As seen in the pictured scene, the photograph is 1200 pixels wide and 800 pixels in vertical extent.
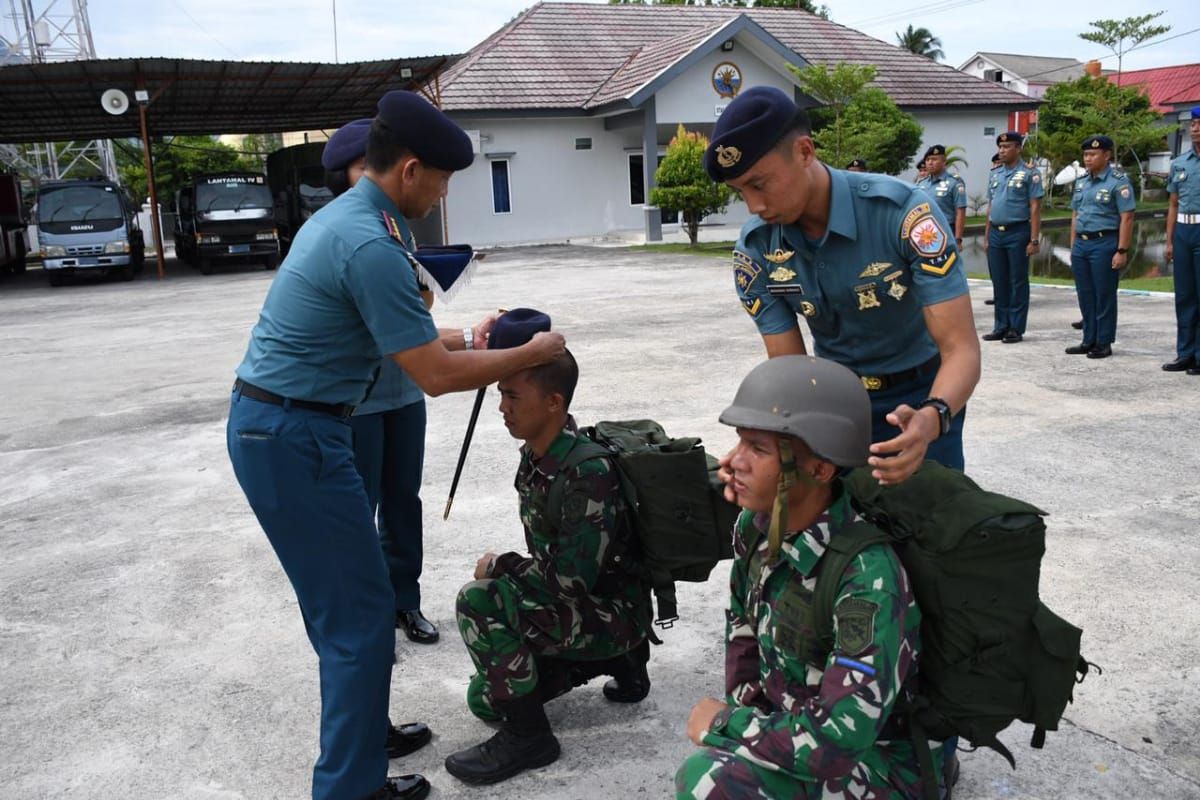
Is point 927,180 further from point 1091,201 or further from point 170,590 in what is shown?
point 170,590

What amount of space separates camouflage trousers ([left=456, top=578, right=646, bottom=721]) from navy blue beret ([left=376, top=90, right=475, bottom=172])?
1238mm

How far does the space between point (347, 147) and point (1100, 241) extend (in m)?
7.39

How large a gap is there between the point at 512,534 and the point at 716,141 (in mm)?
2705

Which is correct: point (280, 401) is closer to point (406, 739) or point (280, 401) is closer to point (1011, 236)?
point (406, 739)

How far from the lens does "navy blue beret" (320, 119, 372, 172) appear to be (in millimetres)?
3416

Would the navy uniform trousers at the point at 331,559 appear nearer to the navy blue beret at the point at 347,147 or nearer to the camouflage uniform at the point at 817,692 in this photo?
the camouflage uniform at the point at 817,692

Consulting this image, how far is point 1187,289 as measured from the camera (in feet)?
25.5

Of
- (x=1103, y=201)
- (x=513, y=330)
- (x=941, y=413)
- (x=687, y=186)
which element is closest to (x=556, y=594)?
(x=513, y=330)

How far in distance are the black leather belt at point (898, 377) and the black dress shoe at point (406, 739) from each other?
1.68m

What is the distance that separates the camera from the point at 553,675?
2998mm

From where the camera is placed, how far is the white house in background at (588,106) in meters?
25.4

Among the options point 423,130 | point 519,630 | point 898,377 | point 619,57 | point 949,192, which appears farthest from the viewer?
point 619,57

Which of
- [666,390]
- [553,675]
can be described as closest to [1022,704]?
[553,675]

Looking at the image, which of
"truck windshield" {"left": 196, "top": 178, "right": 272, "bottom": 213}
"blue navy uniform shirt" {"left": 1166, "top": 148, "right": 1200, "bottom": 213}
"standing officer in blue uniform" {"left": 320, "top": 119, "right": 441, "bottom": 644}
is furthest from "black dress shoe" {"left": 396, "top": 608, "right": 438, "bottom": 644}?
"truck windshield" {"left": 196, "top": 178, "right": 272, "bottom": 213}
